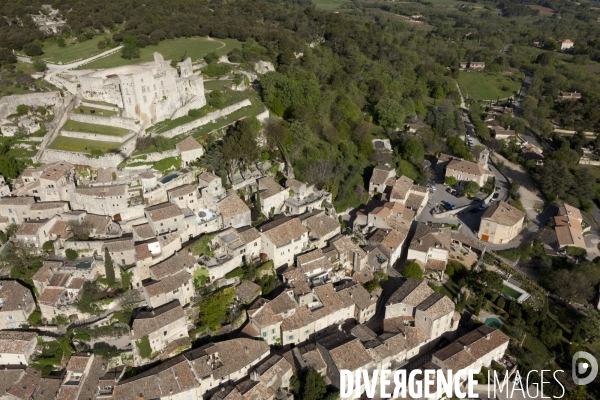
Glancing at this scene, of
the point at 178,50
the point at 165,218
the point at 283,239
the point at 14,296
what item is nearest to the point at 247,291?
the point at 283,239

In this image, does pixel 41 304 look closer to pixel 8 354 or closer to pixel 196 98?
pixel 8 354

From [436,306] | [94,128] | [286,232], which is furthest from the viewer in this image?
[94,128]

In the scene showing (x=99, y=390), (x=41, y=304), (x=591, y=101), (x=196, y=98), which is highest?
Answer: (x=196, y=98)

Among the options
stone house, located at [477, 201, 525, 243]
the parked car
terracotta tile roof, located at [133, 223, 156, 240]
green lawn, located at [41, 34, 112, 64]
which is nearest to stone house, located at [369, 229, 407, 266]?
stone house, located at [477, 201, 525, 243]

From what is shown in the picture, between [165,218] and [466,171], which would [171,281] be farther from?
[466,171]

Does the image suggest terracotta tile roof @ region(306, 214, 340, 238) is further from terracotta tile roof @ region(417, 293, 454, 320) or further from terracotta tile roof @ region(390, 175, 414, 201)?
terracotta tile roof @ region(417, 293, 454, 320)

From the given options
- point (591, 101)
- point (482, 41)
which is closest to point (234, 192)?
point (591, 101)
